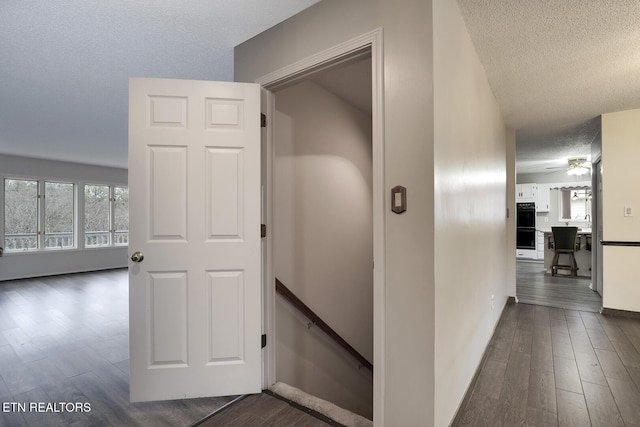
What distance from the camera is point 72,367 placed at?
243 cm

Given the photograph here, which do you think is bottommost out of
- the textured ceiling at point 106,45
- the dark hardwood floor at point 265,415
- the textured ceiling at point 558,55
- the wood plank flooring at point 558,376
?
the wood plank flooring at point 558,376

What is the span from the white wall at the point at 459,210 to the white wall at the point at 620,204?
6.44 ft

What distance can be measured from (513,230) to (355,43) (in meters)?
3.95

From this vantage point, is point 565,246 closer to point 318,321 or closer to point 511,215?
point 511,215

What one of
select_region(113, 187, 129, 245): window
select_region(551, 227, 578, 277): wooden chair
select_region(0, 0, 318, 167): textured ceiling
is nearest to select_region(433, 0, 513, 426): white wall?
select_region(0, 0, 318, 167): textured ceiling

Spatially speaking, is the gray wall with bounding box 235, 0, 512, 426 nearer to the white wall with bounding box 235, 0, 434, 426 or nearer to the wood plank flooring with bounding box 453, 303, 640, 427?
the white wall with bounding box 235, 0, 434, 426

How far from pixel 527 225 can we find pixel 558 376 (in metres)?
6.82

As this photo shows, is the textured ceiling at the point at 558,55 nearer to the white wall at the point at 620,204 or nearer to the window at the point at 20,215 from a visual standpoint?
the white wall at the point at 620,204

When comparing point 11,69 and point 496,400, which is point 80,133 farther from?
point 496,400

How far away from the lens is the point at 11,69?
8.69ft

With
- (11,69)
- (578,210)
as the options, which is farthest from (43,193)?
(578,210)

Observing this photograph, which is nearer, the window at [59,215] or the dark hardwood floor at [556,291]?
the dark hardwood floor at [556,291]

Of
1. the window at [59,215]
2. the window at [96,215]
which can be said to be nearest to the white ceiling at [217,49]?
the window at [59,215]

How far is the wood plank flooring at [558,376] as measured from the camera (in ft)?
5.92
